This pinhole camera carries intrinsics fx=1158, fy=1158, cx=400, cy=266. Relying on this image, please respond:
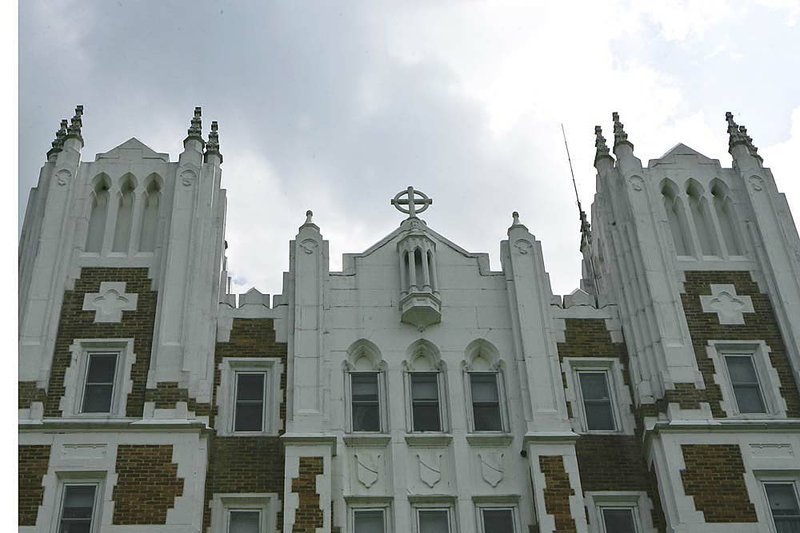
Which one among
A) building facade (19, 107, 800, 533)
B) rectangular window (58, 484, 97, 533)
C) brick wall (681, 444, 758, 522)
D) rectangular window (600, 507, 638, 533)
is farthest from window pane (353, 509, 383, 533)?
brick wall (681, 444, 758, 522)

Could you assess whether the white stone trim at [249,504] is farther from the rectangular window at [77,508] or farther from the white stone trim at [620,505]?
the white stone trim at [620,505]

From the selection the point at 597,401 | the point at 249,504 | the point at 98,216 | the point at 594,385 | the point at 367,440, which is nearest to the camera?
the point at 249,504

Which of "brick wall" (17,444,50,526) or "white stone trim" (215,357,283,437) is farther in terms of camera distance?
"white stone trim" (215,357,283,437)

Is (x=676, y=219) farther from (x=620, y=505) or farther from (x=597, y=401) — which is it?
(x=620, y=505)

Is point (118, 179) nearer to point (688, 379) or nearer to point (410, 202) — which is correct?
point (410, 202)

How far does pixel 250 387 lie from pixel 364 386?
2413 millimetres

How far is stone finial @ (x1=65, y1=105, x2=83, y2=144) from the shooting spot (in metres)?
27.5

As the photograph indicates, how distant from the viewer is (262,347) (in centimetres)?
2497

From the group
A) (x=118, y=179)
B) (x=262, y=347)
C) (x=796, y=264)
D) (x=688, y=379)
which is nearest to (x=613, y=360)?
(x=688, y=379)

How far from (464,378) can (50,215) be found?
9.98 metres

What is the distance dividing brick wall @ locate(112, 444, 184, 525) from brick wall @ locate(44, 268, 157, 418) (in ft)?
3.39

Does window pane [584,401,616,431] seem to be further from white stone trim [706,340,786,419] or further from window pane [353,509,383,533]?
window pane [353,509,383,533]

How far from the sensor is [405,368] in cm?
2486

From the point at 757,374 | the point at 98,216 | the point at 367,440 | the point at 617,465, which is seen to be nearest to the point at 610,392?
the point at 617,465
